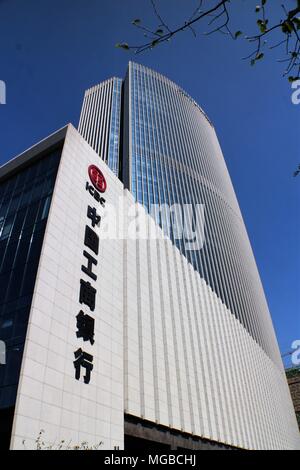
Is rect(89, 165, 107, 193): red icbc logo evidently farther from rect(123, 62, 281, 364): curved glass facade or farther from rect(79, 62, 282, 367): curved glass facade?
rect(123, 62, 281, 364): curved glass facade

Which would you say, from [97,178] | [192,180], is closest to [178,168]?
[192,180]

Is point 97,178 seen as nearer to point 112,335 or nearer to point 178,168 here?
point 112,335

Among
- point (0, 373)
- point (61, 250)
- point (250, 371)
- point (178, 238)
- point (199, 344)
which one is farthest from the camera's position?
point (178, 238)

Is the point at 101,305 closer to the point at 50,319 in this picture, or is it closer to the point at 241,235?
the point at 50,319

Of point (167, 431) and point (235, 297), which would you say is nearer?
point (167, 431)

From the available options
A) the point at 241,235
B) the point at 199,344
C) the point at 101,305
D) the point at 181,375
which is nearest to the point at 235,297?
the point at 241,235

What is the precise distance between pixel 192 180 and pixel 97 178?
234 ft

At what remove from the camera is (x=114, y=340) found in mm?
25016

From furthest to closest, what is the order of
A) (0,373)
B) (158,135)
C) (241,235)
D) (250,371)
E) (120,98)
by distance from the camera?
(120,98) → (241,235) → (158,135) → (250,371) → (0,373)

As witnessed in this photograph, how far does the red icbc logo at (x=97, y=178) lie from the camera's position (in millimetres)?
30734

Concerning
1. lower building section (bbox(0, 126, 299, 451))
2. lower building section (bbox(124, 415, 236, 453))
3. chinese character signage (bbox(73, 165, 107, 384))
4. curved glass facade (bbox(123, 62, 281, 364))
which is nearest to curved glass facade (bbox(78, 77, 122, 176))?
curved glass facade (bbox(123, 62, 281, 364))

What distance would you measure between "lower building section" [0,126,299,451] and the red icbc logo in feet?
0.46

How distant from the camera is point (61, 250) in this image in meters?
23.8

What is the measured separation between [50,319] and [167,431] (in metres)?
14.2
